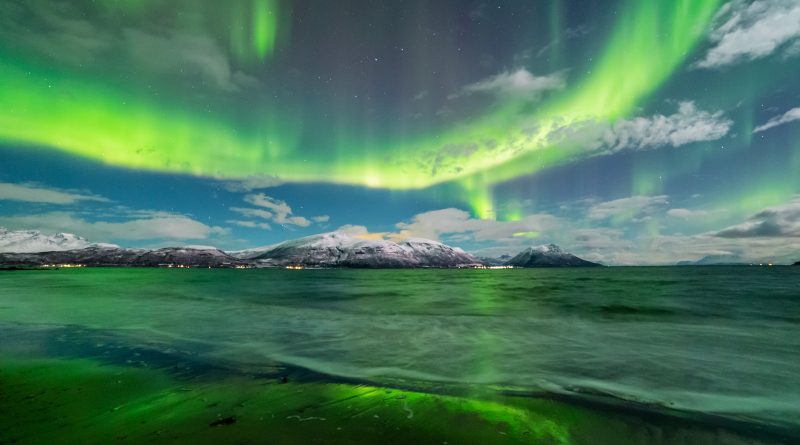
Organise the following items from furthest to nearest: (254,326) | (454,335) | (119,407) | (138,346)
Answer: (254,326) → (454,335) → (138,346) → (119,407)

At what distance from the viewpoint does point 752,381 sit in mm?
9484

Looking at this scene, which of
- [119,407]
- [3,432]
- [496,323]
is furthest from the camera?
[496,323]

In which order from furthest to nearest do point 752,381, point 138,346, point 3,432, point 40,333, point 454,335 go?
point 454,335
point 40,333
point 138,346
point 752,381
point 3,432

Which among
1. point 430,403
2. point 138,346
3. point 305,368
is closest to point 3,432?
point 305,368

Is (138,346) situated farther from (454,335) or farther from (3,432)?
(454,335)

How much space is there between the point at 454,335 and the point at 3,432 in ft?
45.0

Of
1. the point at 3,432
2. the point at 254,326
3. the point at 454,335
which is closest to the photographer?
the point at 3,432

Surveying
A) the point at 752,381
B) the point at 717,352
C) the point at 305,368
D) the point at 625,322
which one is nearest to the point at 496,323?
the point at 625,322

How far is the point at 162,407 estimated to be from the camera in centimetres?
660

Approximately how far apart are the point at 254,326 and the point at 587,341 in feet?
52.9

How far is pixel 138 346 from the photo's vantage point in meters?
12.5

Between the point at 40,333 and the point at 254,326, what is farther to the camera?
the point at 254,326

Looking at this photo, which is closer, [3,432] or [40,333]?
[3,432]

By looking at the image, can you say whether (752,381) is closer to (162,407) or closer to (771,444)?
(771,444)
